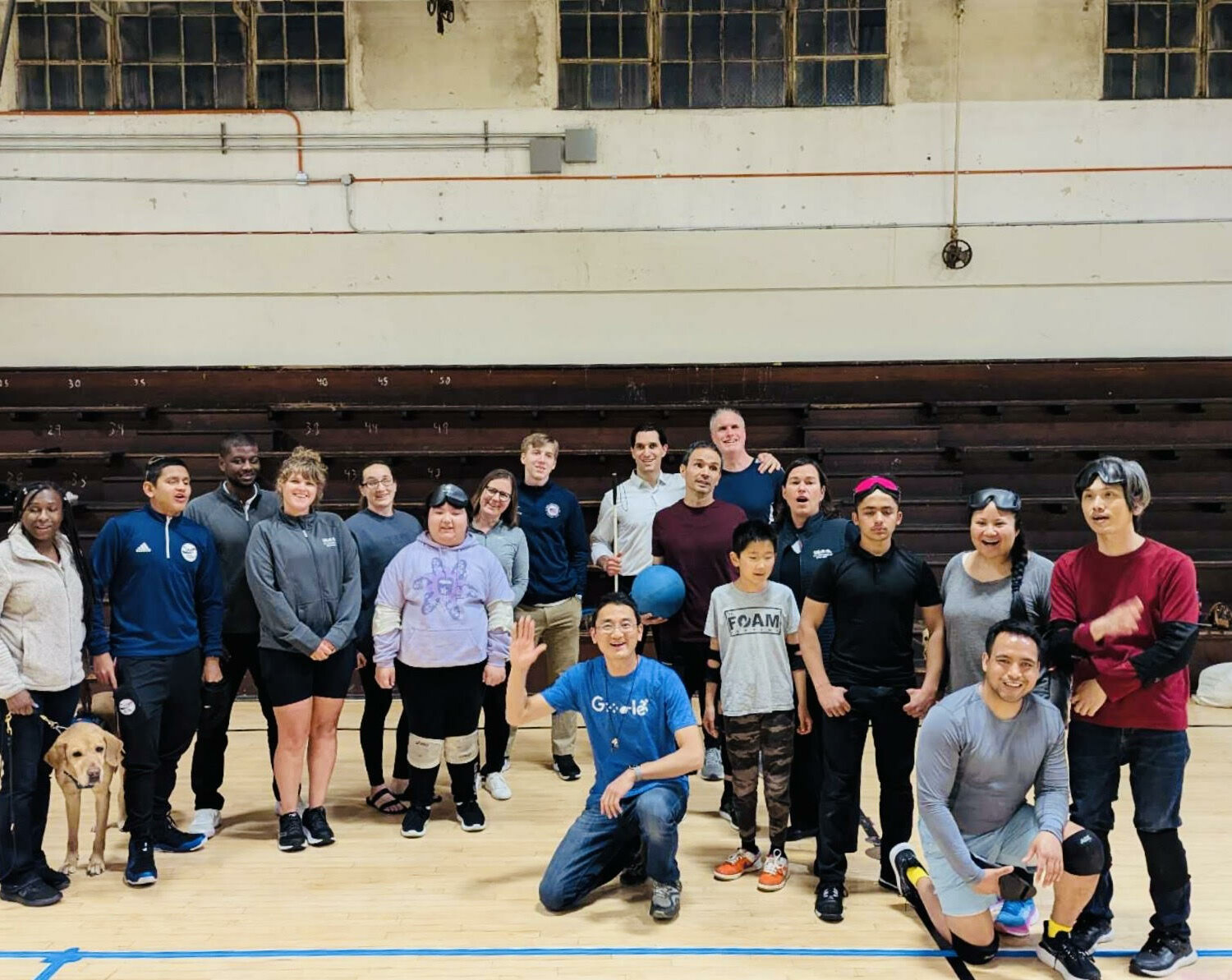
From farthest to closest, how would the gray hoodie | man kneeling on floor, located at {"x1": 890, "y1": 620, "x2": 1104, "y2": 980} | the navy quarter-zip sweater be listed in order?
the navy quarter-zip sweater
the gray hoodie
man kneeling on floor, located at {"x1": 890, "y1": 620, "x2": 1104, "y2": 980}

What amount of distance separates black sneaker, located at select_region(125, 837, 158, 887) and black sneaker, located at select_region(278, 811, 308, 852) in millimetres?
456

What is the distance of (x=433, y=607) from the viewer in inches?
159

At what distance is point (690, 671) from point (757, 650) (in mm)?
856

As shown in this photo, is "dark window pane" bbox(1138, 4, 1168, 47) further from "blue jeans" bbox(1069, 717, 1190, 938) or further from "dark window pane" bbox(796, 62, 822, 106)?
"blue jeans" bbox(1069, 717, 1190, 938)

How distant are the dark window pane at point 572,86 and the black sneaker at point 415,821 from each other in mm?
5230

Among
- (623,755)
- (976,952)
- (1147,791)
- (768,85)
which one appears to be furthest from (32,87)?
(1147,791)

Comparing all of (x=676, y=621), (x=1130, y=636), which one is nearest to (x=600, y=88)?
(x=676, y=621)

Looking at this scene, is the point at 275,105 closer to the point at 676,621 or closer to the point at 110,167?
the point at 110,167

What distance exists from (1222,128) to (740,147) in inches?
131

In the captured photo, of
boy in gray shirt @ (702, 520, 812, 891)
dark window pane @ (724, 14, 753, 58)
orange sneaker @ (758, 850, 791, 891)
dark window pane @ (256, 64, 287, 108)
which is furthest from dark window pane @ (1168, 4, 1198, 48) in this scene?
orange sneaker @ (758, 850, 791, 891)

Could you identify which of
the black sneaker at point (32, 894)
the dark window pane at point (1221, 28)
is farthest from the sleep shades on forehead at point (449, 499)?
the dark window pane at point (1221, 28)

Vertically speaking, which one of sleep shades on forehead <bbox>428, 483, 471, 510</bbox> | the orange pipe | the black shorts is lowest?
the black shorts

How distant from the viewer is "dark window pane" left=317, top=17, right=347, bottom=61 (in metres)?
7.63

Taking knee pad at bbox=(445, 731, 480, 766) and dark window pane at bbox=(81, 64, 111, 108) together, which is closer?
knee pad at bbox=(445, 731, 480, 766)
